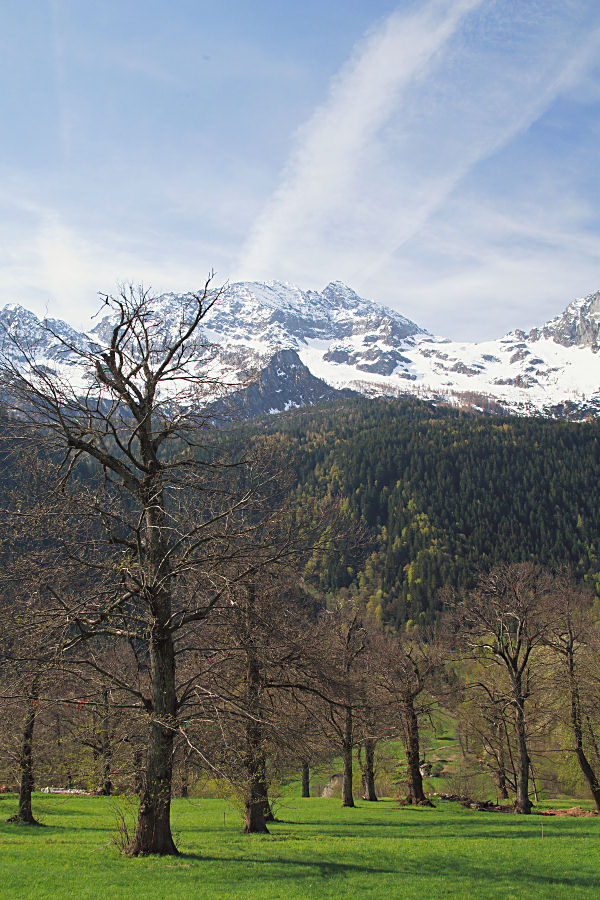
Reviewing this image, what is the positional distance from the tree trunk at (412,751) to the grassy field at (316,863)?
329 inches

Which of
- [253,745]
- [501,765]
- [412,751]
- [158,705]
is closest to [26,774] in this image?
[253,745]

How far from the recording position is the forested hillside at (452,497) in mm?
125812

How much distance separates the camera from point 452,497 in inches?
5881

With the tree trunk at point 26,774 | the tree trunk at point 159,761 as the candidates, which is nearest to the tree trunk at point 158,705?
the tree trunk at point 159,761

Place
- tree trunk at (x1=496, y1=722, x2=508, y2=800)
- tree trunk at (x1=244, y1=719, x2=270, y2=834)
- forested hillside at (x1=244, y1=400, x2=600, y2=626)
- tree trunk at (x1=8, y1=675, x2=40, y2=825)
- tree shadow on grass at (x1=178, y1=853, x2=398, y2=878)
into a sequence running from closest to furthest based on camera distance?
1. tree shadow on grass at (x1=178, y1=853, x2=398, y2=878)
2. tree trunk at (x1=244, y1=719, x2=270, y2=834)
3. tree trunk at (x1=8, y1=675, x2=40, y2=825)
4. tree trunk at (x1=496, y1=722, x2=508, y2=800)
5. forested hillside at (x1=244, y1=400, x2=600, y2=626)

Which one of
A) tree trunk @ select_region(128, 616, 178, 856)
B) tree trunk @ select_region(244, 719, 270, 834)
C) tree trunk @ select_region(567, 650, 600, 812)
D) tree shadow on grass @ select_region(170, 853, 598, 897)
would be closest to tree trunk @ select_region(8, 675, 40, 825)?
tree trunk @ select_region(244, 719, 270, 834)

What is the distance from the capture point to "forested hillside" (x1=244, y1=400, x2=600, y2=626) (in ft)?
413

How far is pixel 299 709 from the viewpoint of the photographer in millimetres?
16641

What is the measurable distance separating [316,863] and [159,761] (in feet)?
15.8

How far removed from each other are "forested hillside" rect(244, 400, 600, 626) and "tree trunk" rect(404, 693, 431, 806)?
79422mm

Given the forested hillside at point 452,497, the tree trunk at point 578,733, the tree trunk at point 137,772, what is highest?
the forested hillside at point 452,497

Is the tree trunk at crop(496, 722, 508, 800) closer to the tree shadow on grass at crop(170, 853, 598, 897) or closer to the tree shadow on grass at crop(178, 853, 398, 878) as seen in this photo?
the tree shadow on grass at crop(170, 853, 598, 897)

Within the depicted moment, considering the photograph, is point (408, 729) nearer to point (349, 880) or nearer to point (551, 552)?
point (349, 880)

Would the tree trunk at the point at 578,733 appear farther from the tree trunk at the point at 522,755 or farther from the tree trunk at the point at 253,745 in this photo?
the tree trunk at the point at 253,745
